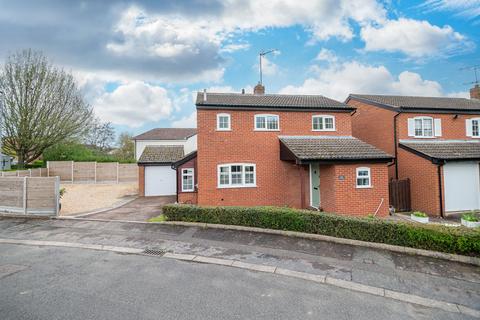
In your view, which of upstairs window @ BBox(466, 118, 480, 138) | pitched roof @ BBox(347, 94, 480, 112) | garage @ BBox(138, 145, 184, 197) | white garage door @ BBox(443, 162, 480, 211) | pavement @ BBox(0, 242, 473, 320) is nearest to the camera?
pavement @ BBox(0, 242, 473, 320)

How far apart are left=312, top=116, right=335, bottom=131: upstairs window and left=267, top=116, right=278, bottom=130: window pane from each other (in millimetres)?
2391

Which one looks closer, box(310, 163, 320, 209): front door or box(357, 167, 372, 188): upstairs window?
box(357, 167, 372, 188): upstairs window

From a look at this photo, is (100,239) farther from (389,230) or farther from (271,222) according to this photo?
(389,230)

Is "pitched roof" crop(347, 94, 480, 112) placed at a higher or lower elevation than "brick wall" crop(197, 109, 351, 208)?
higher

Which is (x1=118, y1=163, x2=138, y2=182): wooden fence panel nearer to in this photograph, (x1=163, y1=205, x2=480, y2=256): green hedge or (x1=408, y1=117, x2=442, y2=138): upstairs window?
(x1=163, y1=205, x2=480, y2=256): green hedge

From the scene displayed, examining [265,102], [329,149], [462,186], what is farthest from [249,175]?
[462,186]

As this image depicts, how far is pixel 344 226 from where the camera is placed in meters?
7.89

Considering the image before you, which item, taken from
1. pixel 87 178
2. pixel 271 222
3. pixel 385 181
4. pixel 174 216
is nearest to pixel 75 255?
pixel 174 216

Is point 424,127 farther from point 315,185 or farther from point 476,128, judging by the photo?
point 315,185

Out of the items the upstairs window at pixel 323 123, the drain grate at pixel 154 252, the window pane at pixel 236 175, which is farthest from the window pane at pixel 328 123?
the drain grate at pixel 154 252

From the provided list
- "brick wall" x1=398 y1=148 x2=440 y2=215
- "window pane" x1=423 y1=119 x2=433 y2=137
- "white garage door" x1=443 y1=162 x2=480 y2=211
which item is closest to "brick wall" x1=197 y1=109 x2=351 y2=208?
"brick wall" x1=398 y1=148 x2=440 y2=215

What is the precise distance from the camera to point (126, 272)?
234 inches

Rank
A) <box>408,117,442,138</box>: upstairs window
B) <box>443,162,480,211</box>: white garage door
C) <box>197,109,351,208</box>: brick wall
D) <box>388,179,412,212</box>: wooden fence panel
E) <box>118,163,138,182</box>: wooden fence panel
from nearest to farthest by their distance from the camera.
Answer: <box>443,162,480,211</box>: white garage door
<box>197,109,351,208</box>: brick wall
<box>388,179,412,212</box>: wooden fence panel
<box>408,117,442,138</box>: upstairs window
<box>118,163,138,182</box>: wooden fence panel

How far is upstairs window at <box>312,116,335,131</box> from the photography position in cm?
1473
